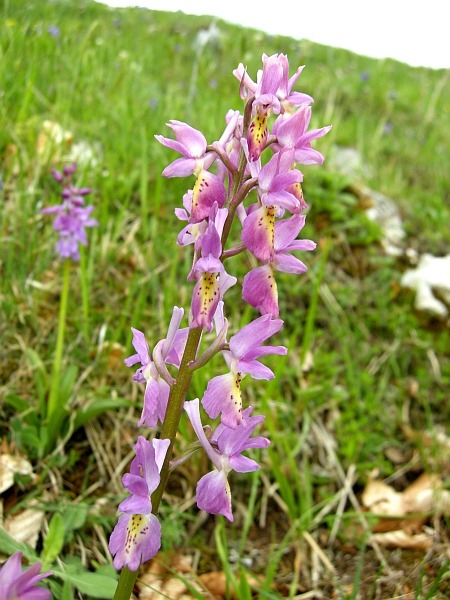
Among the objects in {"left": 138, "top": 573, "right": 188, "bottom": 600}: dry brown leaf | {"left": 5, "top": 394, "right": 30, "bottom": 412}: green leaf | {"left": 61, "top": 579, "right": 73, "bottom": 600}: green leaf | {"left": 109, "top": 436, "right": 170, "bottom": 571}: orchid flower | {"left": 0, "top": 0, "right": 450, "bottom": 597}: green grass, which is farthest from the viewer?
{"left": 0, "top": 0, "right": 450, "bottom": 597}: green grass

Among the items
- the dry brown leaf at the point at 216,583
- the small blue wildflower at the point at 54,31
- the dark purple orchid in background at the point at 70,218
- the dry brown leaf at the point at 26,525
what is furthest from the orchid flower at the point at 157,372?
the small blue wildflower at the point at 54,31

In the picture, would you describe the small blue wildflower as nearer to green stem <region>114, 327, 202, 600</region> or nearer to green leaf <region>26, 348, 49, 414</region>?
green leaf <region>26, 348, 49, 414</region>

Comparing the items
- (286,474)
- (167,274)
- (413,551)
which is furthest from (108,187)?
(413,551)

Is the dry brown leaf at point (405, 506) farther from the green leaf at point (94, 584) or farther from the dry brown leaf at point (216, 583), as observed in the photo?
the green leaf at point (94, 584)

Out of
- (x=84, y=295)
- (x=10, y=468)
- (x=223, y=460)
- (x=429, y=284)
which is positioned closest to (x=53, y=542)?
(x=10, y=468)

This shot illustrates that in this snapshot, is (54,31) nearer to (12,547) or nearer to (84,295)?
(84,295)

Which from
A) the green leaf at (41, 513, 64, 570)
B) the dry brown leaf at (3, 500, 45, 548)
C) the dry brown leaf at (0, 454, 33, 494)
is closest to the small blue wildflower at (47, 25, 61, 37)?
the dry brown leaf at (0, 454, 33, 494)

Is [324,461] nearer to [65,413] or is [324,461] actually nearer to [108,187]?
[65,413]
